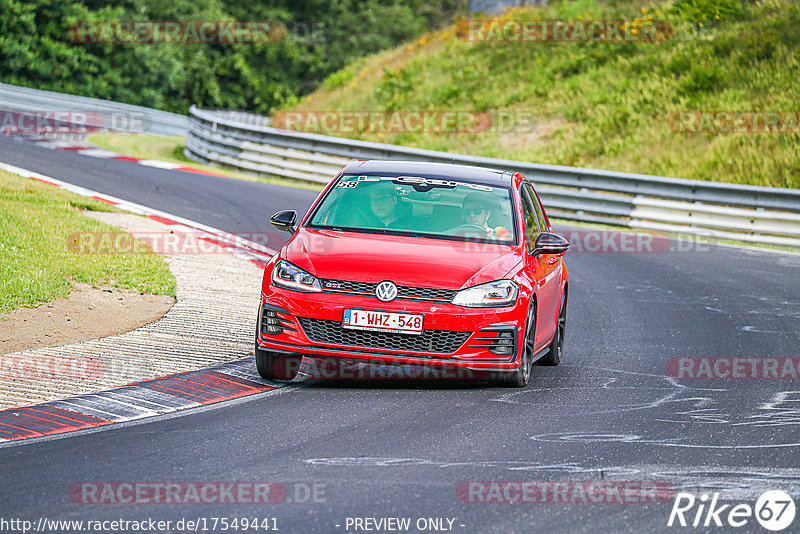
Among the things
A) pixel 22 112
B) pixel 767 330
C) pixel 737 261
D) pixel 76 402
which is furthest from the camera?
pixel 22 112

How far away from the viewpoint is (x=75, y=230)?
14.5 metres

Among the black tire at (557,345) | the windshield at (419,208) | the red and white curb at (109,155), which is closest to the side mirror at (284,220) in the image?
the windshield at (419,208)

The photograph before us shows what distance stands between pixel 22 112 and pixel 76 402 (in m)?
27.3

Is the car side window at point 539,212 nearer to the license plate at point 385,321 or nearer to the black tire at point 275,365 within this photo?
the license plate at point 385,321

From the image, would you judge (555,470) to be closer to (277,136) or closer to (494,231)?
(494,231)

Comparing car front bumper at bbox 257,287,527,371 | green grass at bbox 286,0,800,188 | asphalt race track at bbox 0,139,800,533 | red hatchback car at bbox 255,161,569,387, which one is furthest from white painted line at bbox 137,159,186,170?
car front bumper at bbox 257,287,527,371

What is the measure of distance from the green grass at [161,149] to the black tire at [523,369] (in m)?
16.5

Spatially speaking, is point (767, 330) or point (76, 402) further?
point (767, 330)

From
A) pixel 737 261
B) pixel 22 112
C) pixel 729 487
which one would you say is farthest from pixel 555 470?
pixel 22 112

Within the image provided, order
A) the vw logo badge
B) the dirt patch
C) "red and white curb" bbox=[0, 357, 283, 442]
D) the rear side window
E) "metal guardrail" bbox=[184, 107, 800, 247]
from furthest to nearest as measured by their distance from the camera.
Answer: "metal guardrail" bbox=[184, 107, 800, 247]
the rear side window
the dirt patch
the vw logo badge
"red and white curb" bbox=[0, 357, 283, 442]

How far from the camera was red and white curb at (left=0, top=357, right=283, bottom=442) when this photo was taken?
704 centimetres

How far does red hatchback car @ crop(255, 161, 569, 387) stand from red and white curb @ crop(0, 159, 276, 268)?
207 inches

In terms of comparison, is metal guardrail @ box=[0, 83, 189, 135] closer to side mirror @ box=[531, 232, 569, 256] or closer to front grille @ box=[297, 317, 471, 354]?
side mirror @ box=[531, 232, 569, 256]

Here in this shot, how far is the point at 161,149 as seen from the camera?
105 ft
